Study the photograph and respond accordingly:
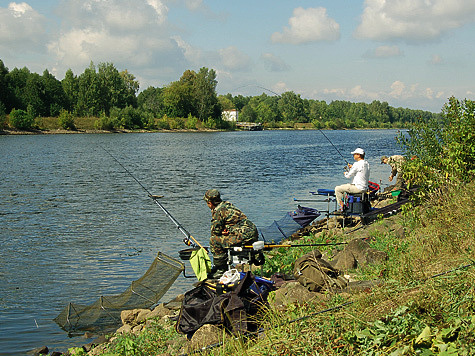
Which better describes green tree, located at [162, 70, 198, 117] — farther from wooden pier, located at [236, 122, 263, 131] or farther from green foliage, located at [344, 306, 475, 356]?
green foliage, located at [344, 306, 475, 356]

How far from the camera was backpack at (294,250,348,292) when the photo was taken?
6.26 m

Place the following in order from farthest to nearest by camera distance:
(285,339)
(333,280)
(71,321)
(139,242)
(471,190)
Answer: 1. (139,242)
2. (71,321)
3. (471,190)
4. (333,280)
5. (285,339)

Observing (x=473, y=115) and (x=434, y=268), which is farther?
(x=473, y=115)

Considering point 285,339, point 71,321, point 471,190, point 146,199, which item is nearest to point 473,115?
point 471,190

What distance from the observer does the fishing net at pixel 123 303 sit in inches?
321

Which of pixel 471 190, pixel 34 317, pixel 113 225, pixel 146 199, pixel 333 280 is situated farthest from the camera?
pixel 146 199

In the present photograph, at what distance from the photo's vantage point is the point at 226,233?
24.9ft

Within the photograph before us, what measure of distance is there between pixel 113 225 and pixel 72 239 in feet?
6.67

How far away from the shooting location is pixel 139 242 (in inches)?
530

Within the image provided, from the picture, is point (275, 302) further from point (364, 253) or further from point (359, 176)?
point (359, 176)

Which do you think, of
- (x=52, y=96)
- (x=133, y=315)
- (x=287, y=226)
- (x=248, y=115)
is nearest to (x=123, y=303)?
(x=133, y=315)

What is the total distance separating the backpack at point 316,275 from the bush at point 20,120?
86.5 meters

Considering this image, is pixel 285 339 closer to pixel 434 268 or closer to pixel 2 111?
pixel 434 268

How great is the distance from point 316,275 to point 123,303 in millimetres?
3701
